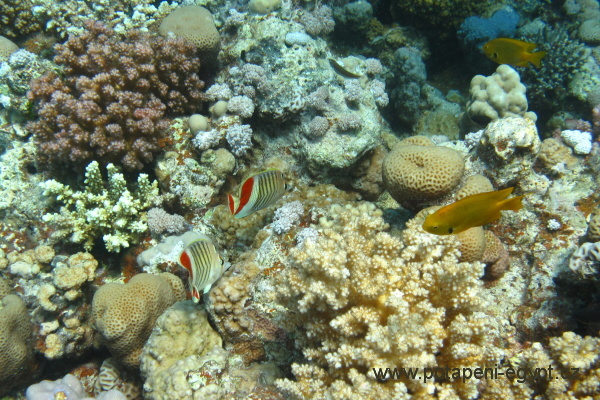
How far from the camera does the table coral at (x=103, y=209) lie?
163 inches

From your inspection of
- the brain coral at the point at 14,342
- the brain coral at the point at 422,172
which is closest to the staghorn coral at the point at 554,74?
→ the brain coral at the point at 422,172

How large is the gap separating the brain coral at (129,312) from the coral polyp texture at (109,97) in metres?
1.52

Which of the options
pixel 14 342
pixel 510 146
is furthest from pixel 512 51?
pixel 14 342

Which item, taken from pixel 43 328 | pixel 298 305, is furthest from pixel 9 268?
pixel 298 305

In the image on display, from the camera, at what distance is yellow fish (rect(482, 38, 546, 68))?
439cm

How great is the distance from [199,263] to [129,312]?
1.44 m

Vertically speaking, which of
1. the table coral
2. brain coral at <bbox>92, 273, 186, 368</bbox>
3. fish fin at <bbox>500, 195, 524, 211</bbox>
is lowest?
brain coral at <bbox>92, 273, 186, 368</bbox>

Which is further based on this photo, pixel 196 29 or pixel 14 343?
pixel 196 29

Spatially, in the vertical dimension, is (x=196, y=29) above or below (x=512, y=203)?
above

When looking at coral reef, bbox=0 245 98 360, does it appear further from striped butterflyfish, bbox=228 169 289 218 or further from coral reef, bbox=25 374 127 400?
striped butterflyfish, bbox=228 169 289 218

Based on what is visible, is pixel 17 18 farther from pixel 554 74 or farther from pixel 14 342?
pixel 554 74

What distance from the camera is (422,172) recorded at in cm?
345

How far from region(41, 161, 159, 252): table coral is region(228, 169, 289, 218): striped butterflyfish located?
218 centimetres

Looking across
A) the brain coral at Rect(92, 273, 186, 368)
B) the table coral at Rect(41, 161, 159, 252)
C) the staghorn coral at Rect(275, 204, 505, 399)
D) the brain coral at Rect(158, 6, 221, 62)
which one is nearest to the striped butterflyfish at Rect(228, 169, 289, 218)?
the staghorn coral at Rect(275, 204, 505, 399)
